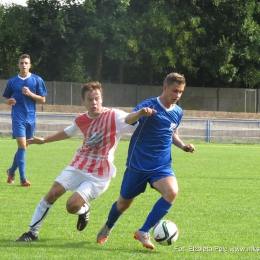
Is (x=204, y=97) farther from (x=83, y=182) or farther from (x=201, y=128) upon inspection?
(x=83, y=182)

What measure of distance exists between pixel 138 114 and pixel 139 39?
32.5m

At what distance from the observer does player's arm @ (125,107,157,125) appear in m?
5.84

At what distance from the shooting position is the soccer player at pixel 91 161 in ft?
20.9

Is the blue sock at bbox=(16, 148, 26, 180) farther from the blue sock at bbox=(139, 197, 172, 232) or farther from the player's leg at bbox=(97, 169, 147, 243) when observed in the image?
the blue sock at bbox=(139, 197, 172, 232)

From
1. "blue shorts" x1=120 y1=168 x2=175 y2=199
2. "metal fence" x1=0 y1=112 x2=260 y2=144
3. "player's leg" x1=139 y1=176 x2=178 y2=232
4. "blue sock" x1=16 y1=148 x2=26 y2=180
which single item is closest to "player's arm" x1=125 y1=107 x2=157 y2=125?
"blue shorts" x1=120 y1=168 x2=175 y2=199

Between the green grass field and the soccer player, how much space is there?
1.07ft

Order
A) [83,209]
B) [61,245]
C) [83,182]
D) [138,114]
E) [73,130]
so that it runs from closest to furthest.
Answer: [138,114] → [61,245] → [83,182] → [83,209] → [73,130]

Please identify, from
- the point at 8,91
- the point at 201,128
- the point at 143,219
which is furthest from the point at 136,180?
the point at 201,128

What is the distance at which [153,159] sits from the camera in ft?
20.6

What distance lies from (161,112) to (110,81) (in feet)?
118

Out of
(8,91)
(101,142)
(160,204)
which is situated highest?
(8,91)

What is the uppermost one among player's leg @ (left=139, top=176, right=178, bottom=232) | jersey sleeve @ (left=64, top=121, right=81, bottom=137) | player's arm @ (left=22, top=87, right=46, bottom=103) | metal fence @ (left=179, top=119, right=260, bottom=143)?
player's arm @ (left=22, top=87, right=46, bottom=103)

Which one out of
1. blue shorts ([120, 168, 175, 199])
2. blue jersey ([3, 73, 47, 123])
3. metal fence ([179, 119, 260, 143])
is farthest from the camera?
metal fence ([179, 119, 260, 143])

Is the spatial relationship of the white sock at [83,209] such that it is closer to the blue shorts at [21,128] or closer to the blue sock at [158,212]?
the blue sock at [158,212]
